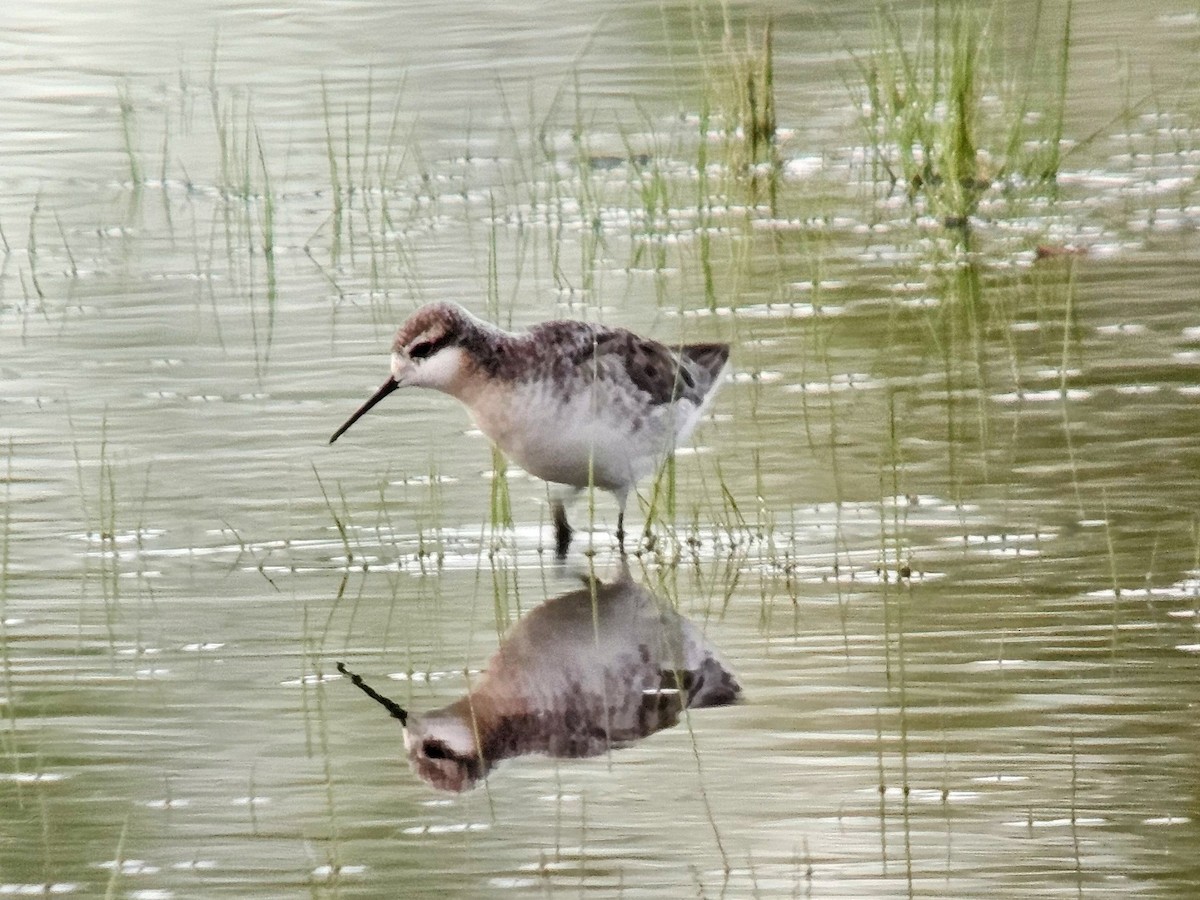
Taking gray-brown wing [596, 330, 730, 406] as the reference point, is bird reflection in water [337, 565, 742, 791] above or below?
below

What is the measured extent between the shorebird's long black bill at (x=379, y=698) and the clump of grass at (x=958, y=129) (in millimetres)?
6045

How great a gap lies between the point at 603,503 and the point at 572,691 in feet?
8.30

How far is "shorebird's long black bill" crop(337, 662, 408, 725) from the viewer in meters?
6.75

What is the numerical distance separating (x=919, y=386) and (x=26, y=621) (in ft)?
12.3

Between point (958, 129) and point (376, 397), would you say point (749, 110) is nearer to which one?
point (958, 129)

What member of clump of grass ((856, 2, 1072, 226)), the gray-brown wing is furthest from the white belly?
clump of grass ((856, 2, 1072, 226))

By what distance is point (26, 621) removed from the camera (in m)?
7.71

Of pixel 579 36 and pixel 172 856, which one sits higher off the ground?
pixel 579 36

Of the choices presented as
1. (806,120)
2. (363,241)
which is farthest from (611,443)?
(806,120)

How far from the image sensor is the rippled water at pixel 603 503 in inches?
231

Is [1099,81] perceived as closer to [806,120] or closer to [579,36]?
[806,120]

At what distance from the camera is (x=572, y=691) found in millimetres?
6840

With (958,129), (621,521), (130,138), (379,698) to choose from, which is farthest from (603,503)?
(130,138)

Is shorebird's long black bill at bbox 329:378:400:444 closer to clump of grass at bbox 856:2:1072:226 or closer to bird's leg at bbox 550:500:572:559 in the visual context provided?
bird's leg at bbox 550:500:572:559
